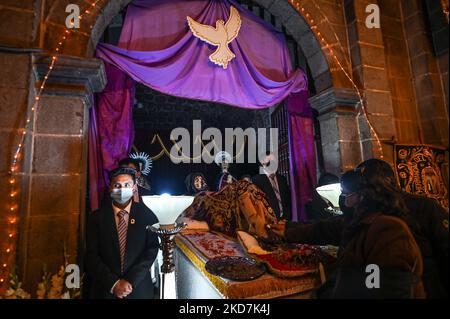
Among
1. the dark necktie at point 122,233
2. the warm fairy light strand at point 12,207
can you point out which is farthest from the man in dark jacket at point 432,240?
the warm fairy light strand at point 12,207

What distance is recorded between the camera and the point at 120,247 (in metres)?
2.42

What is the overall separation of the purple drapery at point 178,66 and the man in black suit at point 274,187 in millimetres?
1262

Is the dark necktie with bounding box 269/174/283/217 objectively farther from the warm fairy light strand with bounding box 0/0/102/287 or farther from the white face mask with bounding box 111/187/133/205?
the warm fairy light strand with bounding box 0/0/102/287

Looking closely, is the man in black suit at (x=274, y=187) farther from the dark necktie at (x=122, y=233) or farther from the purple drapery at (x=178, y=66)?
the dark necktie at (x=122, y=233)

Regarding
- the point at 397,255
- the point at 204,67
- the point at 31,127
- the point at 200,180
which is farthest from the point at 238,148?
the point at 397,255

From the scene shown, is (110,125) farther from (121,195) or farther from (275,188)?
(275,188)

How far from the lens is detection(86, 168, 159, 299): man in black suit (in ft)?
7.56

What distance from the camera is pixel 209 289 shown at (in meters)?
2.27

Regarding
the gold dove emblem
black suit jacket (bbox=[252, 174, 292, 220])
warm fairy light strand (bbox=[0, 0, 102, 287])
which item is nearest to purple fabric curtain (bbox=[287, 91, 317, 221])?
black suit jacket (bbox=[252, 174, 292, 220])

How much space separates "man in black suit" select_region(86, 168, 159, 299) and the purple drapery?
131cm

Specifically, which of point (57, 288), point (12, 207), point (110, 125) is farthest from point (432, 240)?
point (110, 125)

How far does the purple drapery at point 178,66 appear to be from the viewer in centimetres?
374

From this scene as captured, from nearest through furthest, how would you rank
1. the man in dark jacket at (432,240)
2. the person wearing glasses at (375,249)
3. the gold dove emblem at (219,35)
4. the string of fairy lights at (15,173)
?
the person wearing glasses at (375,249) < the man in dark jacket at (432,240) < the string of fairy lights at (15,173) < the gold dove emblem at (219,35)
